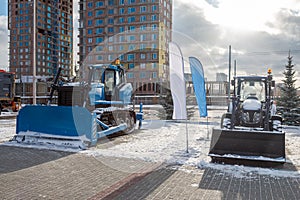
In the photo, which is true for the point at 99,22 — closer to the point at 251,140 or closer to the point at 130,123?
the point at 130,123

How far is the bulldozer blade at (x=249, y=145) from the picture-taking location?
6.77m

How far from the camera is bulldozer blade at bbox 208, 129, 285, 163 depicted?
6.77 metres

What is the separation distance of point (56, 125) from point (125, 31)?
4409cm

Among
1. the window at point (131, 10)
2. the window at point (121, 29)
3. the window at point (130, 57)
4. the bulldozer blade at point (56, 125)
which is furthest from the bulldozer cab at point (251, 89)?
the window at point (121, 29)

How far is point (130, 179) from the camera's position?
5.72 m

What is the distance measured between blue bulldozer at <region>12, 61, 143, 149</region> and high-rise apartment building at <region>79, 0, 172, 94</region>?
21579 mm

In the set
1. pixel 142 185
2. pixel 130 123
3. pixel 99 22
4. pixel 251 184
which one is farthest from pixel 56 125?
pixel 99 22

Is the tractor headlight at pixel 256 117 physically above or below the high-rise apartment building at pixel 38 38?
below

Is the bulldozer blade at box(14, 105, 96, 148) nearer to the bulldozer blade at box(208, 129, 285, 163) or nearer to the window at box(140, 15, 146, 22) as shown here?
the bulldozer blade at box(208, 129, 285, 163)

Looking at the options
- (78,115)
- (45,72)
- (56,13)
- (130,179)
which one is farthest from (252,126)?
(56,13)

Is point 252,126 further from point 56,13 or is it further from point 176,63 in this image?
point 56,13

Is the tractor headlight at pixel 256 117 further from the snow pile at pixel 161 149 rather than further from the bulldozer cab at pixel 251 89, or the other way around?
the snow pile at pixel 161 149

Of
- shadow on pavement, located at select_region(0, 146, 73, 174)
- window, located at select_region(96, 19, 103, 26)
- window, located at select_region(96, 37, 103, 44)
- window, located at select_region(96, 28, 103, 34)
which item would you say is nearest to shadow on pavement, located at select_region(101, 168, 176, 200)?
shadow on pavement, located at select_region(0, 146, 73, 174)

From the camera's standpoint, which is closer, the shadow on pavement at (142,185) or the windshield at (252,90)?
the shadow on pavement at (142,185)
